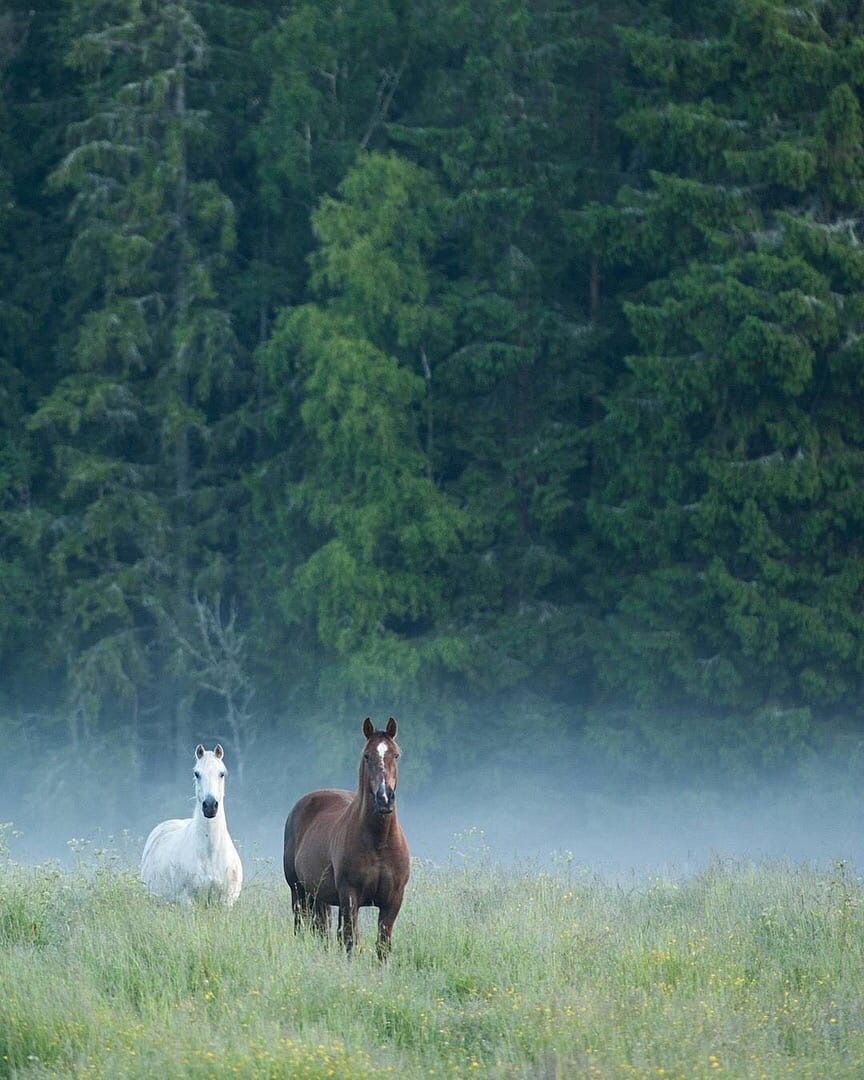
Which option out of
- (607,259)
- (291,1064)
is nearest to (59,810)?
(607,259)

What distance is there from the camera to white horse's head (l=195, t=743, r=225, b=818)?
10859 mm

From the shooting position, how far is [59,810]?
28922mm

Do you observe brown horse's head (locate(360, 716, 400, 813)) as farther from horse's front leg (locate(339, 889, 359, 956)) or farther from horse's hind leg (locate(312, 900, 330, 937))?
horse's hind leg (locate(312, 900, 330, 937))

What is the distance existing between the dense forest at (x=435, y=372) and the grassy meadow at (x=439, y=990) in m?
12.8

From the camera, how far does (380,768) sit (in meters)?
9.41

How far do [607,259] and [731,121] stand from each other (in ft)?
9.54

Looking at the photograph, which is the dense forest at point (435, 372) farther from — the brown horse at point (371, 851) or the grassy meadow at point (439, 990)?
the brown horse at point (371, 851)

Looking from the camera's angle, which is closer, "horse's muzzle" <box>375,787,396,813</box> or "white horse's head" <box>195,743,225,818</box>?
"horse's muzzle" <box>375,787,396,813</box>

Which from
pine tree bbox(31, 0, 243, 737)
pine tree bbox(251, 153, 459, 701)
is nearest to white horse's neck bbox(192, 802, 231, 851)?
pine tree bbox(251, 153, 459, 701)

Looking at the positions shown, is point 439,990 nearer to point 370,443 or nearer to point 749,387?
point 749,387

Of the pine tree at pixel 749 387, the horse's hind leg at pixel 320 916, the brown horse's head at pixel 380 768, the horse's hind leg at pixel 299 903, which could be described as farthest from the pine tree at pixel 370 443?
the brown horse's head at pixel 380 768

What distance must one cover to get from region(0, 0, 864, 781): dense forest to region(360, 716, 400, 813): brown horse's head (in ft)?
47.9

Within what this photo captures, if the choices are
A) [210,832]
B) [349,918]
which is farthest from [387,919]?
[210,832]

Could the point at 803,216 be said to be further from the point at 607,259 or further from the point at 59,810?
the point at 59,810
